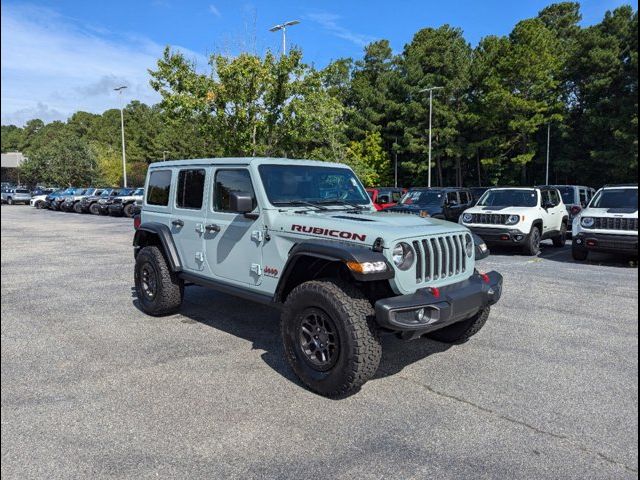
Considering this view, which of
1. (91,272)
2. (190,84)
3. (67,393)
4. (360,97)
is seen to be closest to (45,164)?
(360,97)

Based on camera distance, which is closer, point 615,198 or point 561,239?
point 615,198

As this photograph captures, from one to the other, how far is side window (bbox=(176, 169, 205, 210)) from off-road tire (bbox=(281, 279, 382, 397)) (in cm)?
198

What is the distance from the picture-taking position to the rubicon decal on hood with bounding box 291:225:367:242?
377cm

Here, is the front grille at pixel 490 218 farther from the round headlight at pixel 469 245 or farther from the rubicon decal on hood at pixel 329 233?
the rubicon decal on hood at pixel 329 233

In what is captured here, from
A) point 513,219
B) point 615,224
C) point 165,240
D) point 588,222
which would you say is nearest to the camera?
point 165,240

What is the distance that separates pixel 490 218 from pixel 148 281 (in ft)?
27.3

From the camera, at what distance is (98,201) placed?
28.4 meters

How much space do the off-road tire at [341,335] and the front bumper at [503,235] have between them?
7842 millimetres

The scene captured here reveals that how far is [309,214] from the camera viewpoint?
4.34 metres

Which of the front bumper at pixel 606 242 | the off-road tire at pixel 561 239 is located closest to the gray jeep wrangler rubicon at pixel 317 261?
the front bumper at pixel 606 242

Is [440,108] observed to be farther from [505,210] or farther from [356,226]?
[356,226]

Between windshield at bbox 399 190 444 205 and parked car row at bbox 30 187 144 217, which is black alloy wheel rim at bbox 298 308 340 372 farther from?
parked car row at bbox 30 187 144 217

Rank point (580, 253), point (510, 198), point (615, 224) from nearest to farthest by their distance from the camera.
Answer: point (615, 224)
point (580, 253)
point (510, 198)

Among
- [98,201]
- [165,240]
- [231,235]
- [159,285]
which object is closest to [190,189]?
[165,240]
